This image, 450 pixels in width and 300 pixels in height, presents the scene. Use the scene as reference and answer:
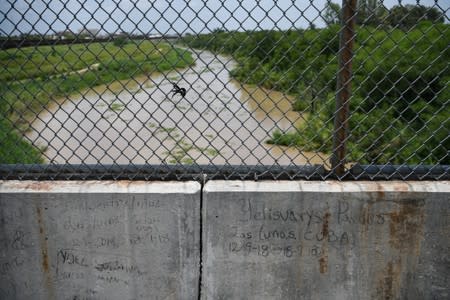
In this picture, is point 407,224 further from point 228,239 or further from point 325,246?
point 228,239

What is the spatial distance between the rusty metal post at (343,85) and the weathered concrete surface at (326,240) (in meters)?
0.18

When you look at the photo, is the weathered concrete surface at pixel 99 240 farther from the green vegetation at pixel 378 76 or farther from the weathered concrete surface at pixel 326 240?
the green vegetation at pixel 378 76

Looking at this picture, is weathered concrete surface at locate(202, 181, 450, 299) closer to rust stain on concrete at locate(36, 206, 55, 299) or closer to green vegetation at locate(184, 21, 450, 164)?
green vegetation at locate(184, 21, 450, 164)

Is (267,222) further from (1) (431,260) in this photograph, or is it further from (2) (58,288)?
(2) (58,288)

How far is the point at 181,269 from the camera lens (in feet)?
8.46

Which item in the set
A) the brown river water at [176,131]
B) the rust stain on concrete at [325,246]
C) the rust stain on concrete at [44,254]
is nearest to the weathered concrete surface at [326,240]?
the rust stain on concrete at [325,246]

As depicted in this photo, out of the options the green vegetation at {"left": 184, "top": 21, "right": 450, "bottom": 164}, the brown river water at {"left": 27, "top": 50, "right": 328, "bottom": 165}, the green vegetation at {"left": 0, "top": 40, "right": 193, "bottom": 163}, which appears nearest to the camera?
the green vegetation at {"left": 0, "top": 40, "right": 193, "bottom": 163}

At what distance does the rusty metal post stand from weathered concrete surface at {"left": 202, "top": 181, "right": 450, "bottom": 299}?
176 mm

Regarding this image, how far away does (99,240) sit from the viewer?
100 inches

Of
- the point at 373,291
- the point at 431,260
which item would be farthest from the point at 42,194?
the point at 431,260

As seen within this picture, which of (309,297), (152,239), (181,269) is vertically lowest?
(309,297)

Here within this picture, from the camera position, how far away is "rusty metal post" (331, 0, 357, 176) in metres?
2.45

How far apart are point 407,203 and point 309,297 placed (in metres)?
0.78

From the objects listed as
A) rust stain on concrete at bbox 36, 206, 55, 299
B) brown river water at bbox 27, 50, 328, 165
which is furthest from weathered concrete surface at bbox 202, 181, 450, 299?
rust stain on concrete at bbox 36, 206, 55, 299
